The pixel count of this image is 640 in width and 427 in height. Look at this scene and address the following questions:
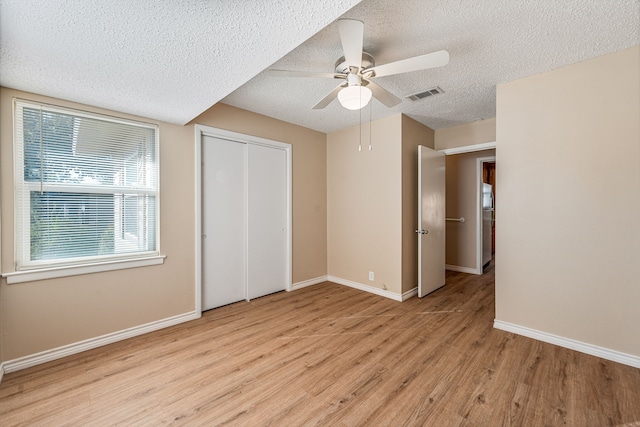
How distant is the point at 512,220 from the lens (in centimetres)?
256

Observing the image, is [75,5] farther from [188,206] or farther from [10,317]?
[10,317]

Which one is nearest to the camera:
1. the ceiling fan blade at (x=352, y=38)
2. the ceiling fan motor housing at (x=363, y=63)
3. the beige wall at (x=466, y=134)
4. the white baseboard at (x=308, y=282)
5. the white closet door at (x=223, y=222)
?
the ceiling fan blade at (x=352, y=38)

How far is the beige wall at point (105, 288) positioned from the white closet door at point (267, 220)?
2.56 feet

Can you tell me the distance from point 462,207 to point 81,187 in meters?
5.51

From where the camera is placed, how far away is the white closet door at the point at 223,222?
123 inches

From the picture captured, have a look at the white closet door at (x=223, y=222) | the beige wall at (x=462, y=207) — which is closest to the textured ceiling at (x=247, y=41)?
the white closet door at (x=223, y=222)

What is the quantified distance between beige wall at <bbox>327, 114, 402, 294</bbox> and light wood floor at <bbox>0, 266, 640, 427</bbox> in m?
1.09

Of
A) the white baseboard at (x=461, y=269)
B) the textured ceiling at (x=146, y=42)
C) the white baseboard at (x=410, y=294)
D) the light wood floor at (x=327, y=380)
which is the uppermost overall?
the textured ceiling at (x=146, y=42)

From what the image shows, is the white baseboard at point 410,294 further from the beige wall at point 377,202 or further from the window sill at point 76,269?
the window sill at point 76,269

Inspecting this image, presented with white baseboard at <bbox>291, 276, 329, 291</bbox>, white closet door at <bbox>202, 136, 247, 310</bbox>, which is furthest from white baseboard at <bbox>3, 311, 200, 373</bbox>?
white baseboard at <bbox>291, 276, 329, 291</bbox>

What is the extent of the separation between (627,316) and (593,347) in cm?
36

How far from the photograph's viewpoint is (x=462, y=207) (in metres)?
4.95

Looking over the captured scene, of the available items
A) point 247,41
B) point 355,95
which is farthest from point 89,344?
point 355,95

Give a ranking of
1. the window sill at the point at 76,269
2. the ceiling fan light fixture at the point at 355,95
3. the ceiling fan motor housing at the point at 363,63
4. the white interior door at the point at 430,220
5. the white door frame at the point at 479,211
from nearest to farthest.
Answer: the ceiling fan light fixture at the point at 355,95
the ceiling fan motor housing at the point at 363,63
the window sill at the point at 76,269
the white interior door at the point at 430,220
the white door frame at the point at 479,211
